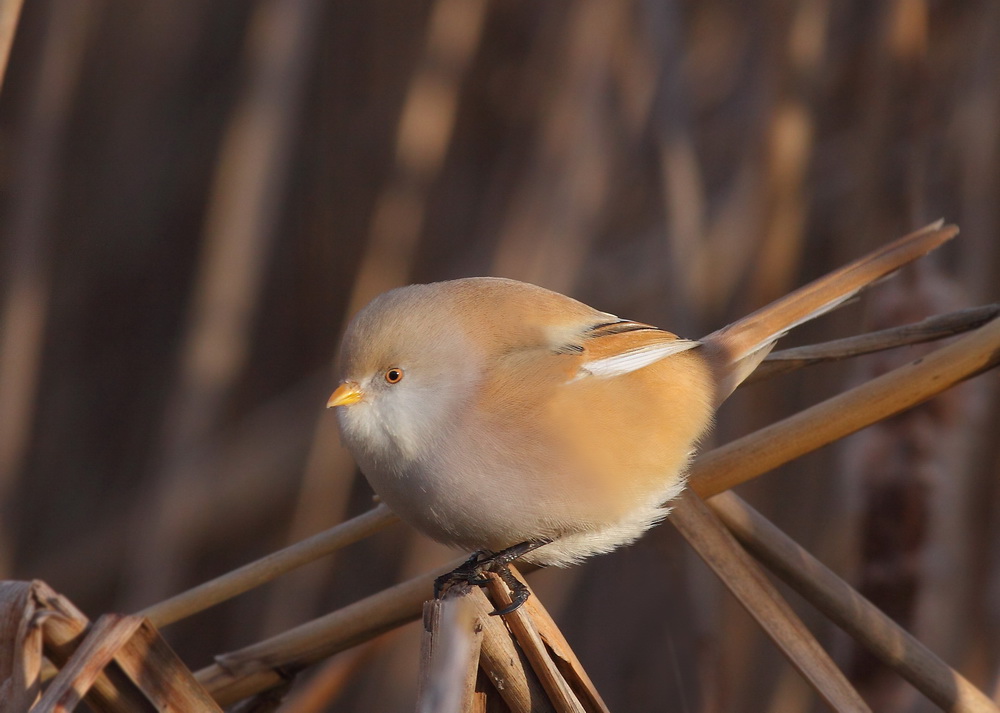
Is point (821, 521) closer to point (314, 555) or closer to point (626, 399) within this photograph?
point (626, 399)

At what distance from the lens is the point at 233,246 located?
8.85 feet

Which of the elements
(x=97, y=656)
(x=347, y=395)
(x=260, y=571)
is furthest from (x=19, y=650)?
(x=347, y=395)

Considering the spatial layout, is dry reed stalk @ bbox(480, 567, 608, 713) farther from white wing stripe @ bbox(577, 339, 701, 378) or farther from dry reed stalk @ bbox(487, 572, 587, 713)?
white wing stripe @ bbox(577, 339, 701, 378)

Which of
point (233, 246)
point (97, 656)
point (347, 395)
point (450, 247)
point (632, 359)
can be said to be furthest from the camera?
point (450, 247)

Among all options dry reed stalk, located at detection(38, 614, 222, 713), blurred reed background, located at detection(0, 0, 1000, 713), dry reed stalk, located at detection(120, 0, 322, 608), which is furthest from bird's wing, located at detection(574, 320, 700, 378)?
dry reed stalk, located at detection(120, 0, 322, 608)

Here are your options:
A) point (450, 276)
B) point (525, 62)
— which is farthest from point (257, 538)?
point (525, 62)

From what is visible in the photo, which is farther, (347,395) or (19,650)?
(347,395)

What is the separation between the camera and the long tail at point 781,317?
5.79 feet

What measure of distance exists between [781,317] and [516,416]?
0.58 metres

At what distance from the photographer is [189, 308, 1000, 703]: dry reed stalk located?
1.53 metres

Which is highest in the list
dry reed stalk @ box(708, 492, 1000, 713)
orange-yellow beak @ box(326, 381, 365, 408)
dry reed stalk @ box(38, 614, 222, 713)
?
orange-yellow beak @ box(326, 381, 365, 408)

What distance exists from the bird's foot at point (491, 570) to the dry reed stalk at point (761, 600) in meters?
0.24

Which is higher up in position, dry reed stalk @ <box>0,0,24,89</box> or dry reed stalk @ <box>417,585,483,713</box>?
dry reed stalk @ <box>0,0,24,89</box>

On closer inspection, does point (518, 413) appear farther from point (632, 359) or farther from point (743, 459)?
point (743, 459)
